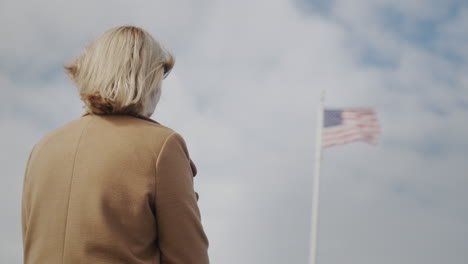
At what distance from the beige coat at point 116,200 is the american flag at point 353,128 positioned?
14.7 meters

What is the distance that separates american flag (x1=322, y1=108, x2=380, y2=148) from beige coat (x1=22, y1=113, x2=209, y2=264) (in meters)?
14.7

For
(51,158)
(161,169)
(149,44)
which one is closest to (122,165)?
(161,169)

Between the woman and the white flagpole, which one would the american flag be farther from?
the woman

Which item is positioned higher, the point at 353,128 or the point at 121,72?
the point at 353,128

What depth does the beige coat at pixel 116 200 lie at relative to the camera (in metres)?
1.95

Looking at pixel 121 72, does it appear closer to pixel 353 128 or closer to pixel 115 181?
pixel 115 181

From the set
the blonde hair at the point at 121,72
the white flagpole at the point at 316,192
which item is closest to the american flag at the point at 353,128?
the white flagpole at the point at 316,192

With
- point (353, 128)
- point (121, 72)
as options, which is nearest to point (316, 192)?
point (353, 128)

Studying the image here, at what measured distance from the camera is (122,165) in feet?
6.59

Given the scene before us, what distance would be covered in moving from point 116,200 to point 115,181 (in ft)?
0.19

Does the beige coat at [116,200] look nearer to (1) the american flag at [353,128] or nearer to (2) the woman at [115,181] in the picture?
(2) the woman at [115,181]

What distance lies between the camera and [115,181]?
1990mm

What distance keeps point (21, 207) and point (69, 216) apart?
34 centimetres

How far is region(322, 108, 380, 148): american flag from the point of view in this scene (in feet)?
54.3
